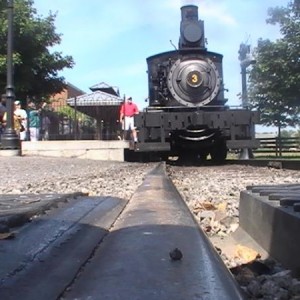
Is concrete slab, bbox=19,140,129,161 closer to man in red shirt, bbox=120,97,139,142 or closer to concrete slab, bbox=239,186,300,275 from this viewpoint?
man in red shirt, bbox=120,97,139,142

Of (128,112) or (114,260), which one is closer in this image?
(114,260)

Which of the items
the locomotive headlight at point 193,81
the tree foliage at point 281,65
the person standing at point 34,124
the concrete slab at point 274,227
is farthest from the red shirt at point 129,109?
the concrete slab at point 274,227

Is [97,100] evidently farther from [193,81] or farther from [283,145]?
[283,145]

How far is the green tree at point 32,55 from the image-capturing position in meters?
23.9

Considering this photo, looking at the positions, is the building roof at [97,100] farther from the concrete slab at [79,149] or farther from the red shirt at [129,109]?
the concrete slab at [79,149]

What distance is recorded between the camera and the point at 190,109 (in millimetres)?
14492

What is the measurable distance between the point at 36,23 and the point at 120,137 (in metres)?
8.25

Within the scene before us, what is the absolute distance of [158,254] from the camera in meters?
2.51

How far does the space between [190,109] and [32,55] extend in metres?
12.5

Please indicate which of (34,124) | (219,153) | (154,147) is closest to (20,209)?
(154,147)

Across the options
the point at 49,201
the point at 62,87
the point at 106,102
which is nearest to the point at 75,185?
the point at 49,201

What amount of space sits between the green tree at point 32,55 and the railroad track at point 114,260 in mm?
20575

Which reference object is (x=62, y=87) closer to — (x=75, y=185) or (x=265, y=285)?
(x=75, y=185)

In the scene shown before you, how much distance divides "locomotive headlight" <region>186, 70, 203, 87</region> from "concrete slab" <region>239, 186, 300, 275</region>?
9800 mm
